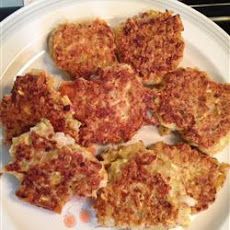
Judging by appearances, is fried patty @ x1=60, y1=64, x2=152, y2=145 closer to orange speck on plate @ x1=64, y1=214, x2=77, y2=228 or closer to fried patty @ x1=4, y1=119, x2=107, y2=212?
fried patty @ x1=4, y1=119, x2=107, y2=212

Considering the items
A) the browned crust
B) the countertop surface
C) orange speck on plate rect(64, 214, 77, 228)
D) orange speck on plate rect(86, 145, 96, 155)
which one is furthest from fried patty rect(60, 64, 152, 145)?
the countertop surface

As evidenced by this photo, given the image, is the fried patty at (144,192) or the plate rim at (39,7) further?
the plate rim at (39,7)

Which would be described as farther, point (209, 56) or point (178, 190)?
A: point (209, 56)

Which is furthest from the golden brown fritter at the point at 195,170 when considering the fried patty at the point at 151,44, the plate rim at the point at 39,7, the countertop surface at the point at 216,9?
the countertop surface at the point at 216,9

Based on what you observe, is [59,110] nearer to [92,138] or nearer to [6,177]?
[92,138]

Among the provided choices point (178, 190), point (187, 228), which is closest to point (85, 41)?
point (178, 190)

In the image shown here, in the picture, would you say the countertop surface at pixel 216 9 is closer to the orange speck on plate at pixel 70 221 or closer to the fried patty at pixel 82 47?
the fried patty at pixel 82 47
